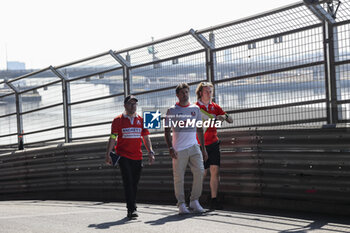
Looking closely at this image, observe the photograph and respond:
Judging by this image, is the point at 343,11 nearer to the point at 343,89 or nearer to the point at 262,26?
the point at 343,89

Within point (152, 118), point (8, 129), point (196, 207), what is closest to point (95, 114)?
point (152, 118)

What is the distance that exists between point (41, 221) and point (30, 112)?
8132 mm

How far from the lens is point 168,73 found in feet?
39.8

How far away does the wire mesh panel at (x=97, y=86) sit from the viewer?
1351cm

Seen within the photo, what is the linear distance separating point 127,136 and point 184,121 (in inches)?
32.9

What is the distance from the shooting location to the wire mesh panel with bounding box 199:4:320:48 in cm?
947

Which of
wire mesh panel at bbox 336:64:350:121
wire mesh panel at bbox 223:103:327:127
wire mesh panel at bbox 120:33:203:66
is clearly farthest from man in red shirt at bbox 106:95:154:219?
wire mesh panel at bbox 336:64:350:121

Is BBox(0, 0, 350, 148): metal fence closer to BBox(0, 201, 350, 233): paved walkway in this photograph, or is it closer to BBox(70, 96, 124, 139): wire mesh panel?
BBox(70, 96, 124, 139): wire mesh panel

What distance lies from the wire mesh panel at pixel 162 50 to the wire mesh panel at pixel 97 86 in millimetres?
541

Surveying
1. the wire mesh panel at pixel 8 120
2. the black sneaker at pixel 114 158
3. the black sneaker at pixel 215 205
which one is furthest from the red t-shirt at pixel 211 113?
the wire mesh panel at pixel 8 120

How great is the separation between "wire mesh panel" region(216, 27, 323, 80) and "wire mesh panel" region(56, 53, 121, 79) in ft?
10.2

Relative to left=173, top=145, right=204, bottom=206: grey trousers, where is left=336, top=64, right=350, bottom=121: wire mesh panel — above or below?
above

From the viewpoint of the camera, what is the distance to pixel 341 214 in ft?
28.9

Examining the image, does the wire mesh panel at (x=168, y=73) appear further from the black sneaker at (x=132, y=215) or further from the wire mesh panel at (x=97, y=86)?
the black sneaker at (x=132, y=215)
